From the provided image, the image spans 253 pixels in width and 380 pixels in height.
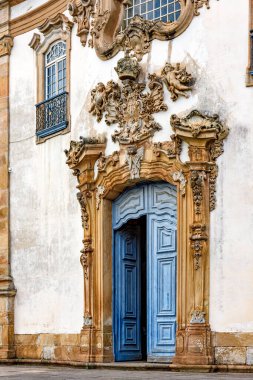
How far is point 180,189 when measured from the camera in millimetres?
15555

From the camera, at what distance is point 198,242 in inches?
593

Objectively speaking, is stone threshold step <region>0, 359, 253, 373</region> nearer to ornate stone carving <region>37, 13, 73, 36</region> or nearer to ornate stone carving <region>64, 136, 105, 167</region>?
ornate stone carving <region>64, 136, 105, 167</region>

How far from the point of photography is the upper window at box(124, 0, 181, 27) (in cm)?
1623

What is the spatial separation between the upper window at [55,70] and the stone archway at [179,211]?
1962 millimetres

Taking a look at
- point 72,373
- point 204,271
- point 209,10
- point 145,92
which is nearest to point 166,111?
point 145,92

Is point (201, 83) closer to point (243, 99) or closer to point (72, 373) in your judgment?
point (243, 99)

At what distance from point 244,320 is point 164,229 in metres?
2.41

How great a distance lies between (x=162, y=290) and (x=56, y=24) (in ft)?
19.3

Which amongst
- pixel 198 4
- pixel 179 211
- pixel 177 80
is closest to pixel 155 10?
pixel 198 4

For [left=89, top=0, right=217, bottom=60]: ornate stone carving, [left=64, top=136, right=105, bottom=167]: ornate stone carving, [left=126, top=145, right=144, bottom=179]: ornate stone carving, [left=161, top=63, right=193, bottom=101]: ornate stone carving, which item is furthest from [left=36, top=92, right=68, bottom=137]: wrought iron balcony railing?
[left=161, top=63, right=193, bottom=101]: ornate stone carving

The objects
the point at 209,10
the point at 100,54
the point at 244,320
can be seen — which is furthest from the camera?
the point at 100,54

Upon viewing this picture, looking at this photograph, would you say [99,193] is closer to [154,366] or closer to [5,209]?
[154,366]

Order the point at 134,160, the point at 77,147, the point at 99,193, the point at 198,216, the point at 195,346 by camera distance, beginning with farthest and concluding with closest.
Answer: the point at 77,147, the point at 99,193, the point at 134,160, the point at 198,216, the point at 195,346

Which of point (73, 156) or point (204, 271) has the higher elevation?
point (73, 156)
